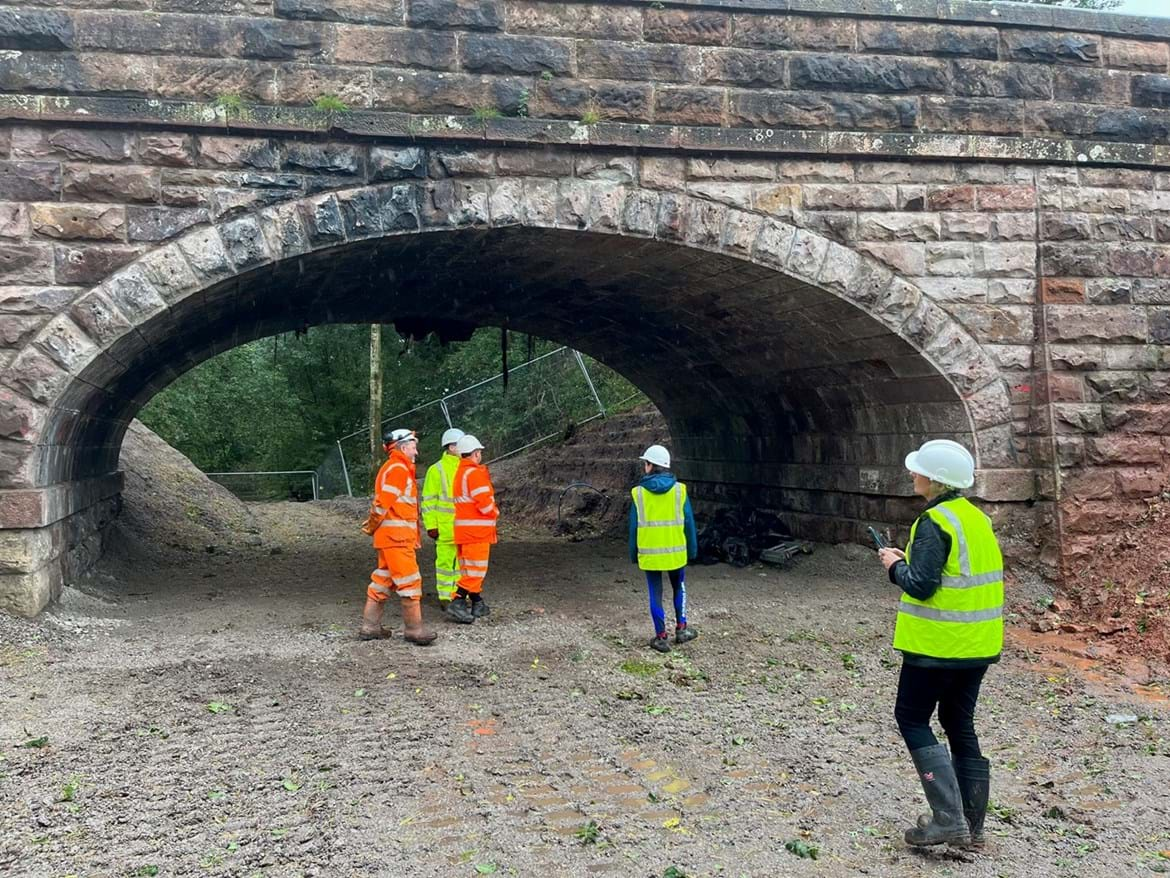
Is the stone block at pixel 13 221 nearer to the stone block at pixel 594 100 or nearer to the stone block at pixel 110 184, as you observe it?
the stone block at pixel 110 184

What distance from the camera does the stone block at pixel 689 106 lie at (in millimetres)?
7703

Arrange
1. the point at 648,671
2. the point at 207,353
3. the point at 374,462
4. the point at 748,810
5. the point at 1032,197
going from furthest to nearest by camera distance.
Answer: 1. the point at 374,462
2. the point at 207,353
3. the point at 1032,197
4. the point at 648,671
5. the point at 748,810

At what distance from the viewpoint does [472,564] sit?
7891 millimetres

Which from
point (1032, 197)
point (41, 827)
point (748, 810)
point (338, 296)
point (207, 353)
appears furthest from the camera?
point (207, 353)

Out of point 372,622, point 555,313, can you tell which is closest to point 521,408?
point 555,313

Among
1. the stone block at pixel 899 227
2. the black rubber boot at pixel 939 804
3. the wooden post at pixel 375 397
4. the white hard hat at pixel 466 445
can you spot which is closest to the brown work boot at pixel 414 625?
the white hard hat at pixel 466 445

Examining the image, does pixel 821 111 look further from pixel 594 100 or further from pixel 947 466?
pixel 947 466

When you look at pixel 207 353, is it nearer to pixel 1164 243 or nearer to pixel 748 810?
pixel 748 810

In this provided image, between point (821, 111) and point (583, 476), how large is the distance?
945cm

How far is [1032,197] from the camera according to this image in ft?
27.3

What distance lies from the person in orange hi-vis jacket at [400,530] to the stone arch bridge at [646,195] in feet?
5.26

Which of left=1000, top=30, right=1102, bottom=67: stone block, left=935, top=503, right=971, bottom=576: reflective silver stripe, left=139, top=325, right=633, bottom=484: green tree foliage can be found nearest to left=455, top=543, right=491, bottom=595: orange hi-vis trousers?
left=935, top=503, right=971, bottom=576: reflective silver stripe

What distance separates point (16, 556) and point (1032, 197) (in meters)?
8.11

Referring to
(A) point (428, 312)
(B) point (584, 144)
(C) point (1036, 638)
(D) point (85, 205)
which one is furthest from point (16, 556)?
(C) point (1036, 638)
